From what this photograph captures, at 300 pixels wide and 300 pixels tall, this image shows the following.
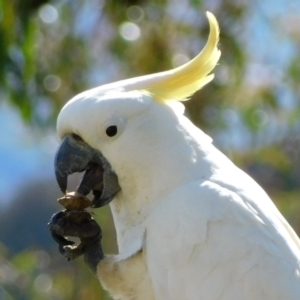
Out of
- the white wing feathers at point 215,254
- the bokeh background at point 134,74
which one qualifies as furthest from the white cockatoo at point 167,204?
the bokeh background at point 134,74

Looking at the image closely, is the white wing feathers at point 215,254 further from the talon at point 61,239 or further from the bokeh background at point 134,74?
the bokeh background at point 134,74

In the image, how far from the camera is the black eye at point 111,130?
2.55 meters

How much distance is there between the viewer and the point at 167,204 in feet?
8.29

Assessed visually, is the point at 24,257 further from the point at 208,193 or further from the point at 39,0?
the point at 208,193

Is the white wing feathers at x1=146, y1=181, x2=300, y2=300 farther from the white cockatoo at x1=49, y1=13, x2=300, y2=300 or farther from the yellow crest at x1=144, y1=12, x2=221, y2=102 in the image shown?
the yellow crest at x1=144, y1=12, x2=221, y2=102

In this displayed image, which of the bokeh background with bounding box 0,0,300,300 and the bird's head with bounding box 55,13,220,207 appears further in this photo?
the bokeh background with bounding box 0,0,300,300

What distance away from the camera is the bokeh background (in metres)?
5.06

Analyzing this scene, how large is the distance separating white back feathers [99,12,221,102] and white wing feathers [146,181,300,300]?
34cm

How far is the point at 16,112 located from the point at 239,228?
2777mm

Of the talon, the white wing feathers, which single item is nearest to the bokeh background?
the talon

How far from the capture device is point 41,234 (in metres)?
7.01

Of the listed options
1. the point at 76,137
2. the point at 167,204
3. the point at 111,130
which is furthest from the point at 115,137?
the point at 167,204

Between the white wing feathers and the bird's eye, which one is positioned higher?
the bird's eye

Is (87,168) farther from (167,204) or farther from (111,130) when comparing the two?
(167,204)
